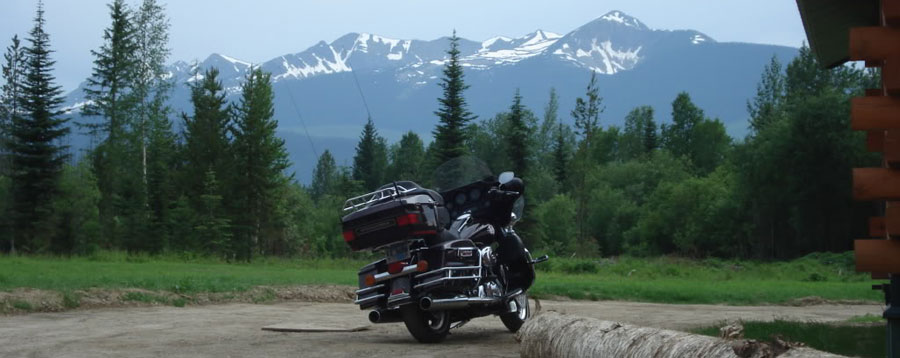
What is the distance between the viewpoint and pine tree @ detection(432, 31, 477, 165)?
51.1 meters

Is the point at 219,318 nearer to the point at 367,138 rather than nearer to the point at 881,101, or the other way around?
the point at 881,101

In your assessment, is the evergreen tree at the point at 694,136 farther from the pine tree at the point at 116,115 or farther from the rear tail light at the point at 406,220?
the rear tail light at the point at 406,220

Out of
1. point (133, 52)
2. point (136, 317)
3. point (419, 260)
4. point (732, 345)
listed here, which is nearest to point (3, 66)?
point (133, 52)

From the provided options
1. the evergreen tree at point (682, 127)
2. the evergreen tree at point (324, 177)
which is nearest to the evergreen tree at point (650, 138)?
the evergreen tree at point (682, 127)

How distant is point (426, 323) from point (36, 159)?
41119mm

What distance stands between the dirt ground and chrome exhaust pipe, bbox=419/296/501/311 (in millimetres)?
395

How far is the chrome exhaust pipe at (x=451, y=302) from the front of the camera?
32.7 ft

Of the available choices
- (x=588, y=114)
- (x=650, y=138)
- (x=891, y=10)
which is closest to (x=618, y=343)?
(x=891, y=10)

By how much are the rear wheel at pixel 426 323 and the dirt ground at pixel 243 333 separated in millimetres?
126

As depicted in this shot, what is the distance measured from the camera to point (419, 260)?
10312mm

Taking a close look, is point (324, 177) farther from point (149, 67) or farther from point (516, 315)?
point (516, 315)

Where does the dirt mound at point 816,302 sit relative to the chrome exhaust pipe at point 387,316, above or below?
below

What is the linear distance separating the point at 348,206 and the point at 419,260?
1.08 metres

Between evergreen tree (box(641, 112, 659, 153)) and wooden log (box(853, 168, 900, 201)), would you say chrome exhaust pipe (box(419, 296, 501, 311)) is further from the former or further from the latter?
evergreen tree (box(641, 112, 659, 153))
